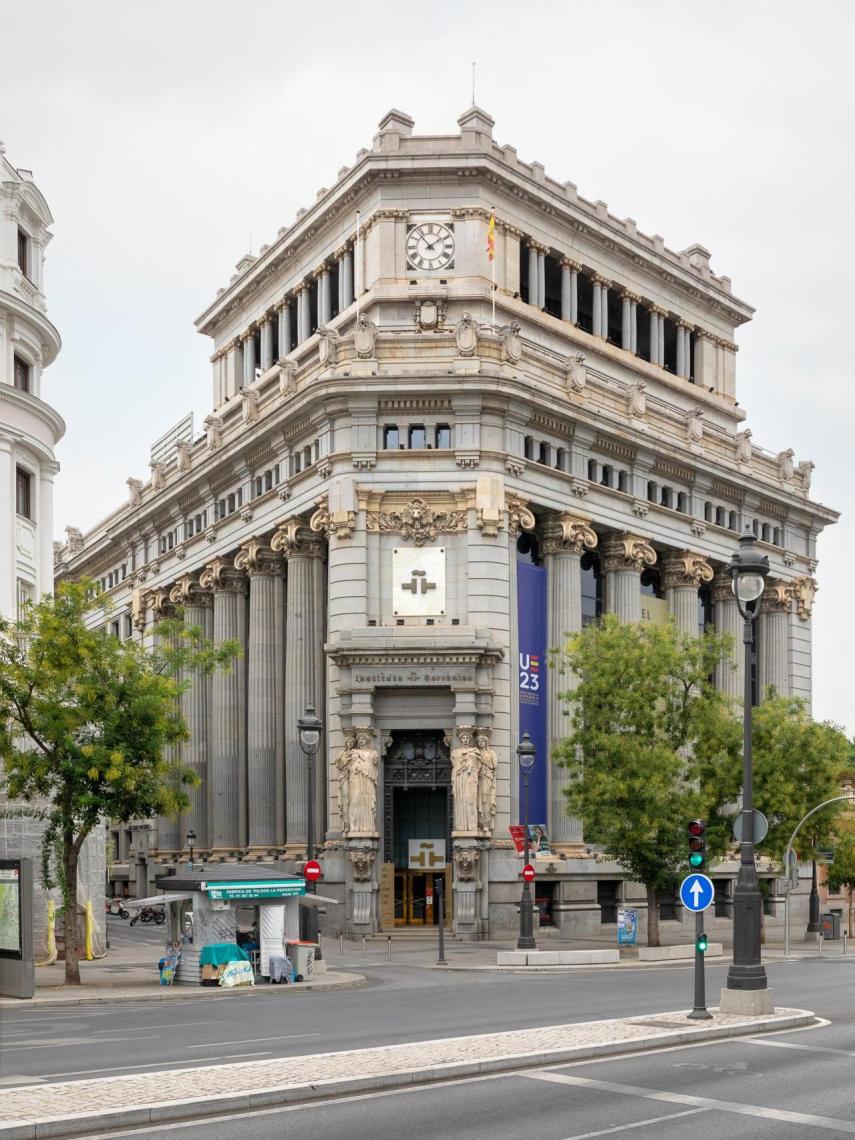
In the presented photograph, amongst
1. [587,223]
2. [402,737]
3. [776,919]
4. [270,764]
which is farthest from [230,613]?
[776,919]

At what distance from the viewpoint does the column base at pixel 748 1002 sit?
24469mm

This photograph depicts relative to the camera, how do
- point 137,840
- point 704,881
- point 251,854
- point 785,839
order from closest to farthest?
point 704,881
point 785,839
point 251,854
point 137,840

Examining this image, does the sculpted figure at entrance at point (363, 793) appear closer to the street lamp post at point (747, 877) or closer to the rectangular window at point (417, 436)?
the rectangular window at point (417, 436)

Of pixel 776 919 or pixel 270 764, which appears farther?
pixel 776 919

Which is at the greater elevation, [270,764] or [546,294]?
[546,294]

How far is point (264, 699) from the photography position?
6881cm

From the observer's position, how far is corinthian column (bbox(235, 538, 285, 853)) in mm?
68188

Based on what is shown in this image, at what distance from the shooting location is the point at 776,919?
3027 inches

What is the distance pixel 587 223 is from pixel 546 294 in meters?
4.46

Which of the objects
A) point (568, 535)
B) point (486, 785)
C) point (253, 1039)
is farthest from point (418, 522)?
point (253, 1039)

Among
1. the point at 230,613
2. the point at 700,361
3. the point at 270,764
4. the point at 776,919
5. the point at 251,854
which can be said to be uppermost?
the point at 700,361

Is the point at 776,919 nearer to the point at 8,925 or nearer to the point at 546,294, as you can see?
the point at 546,294

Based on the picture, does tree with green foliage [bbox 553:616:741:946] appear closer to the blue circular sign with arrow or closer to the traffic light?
the traffic light

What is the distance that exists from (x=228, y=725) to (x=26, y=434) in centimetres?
3016
